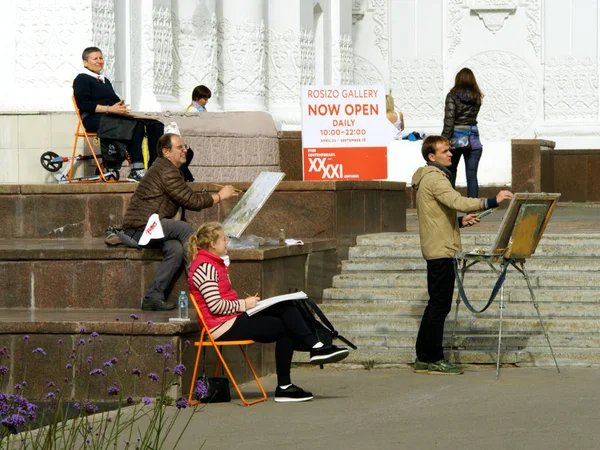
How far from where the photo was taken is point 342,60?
1019 inches

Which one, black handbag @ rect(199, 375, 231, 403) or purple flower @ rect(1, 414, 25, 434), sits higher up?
purple flower @ rect(1, 414, 25, 434)

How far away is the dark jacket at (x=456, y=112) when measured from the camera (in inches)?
631

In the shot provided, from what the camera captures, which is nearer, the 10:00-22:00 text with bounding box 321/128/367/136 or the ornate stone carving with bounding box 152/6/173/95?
the 10:00-22:00 text with bounding box 321/128/367/136

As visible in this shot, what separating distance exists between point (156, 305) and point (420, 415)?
264 cm

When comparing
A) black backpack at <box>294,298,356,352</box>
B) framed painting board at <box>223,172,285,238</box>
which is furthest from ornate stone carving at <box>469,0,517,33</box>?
black backpack at <box>294,298,356,352</box>

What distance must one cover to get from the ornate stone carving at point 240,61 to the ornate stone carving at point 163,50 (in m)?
2.51

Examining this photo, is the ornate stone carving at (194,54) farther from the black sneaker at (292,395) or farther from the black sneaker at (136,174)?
the black sneaker at (292,395)

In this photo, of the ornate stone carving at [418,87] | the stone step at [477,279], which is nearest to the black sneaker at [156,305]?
the stone step at [477,279]

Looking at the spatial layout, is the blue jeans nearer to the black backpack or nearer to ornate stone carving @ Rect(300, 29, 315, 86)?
the black backpack

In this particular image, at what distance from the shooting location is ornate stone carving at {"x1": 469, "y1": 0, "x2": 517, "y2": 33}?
26.8 m

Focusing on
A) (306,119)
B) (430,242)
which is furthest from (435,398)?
(306,119)

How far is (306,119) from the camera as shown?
15258 millimetres

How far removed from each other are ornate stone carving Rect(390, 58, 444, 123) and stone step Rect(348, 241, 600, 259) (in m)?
13.2

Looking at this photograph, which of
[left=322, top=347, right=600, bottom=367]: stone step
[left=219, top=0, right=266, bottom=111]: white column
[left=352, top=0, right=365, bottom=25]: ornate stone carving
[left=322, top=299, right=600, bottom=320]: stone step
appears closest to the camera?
[left=322, top=347, right=600, bottom=367]: stone step
